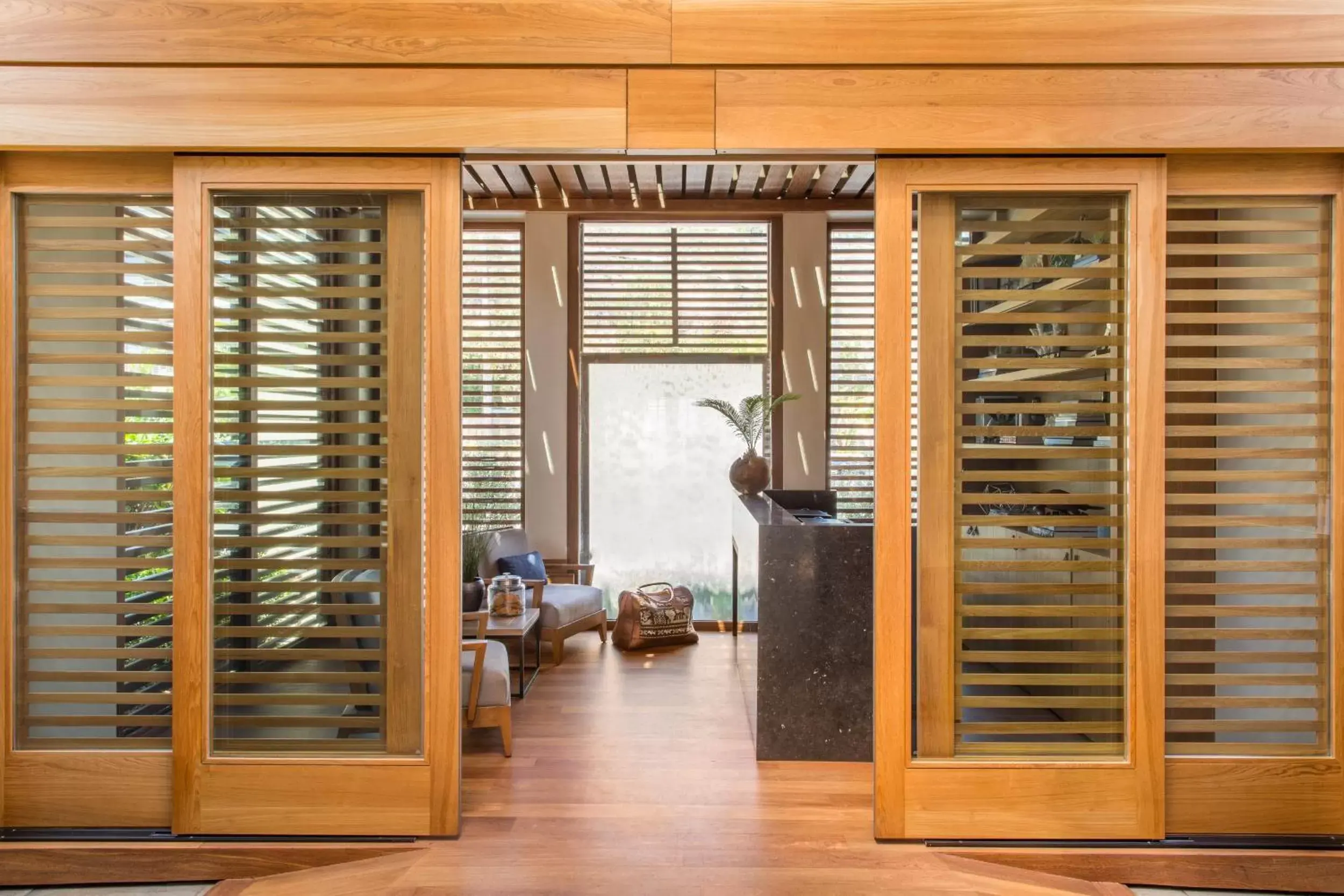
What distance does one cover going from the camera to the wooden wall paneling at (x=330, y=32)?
2.44 metres

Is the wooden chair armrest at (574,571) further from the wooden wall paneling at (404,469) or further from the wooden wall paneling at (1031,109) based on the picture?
the wooden wall paneling at (1031,109)

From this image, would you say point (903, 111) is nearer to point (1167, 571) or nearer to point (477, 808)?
point (1167, 571)

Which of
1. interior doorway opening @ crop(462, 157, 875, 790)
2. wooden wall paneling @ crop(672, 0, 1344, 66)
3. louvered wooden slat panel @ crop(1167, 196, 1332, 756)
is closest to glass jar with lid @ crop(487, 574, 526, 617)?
interior doorway opening @ crop(462, 157, 875, 790)

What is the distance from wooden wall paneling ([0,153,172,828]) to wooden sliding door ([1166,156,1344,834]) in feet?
11.3

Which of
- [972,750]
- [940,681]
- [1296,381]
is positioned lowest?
[972,750]

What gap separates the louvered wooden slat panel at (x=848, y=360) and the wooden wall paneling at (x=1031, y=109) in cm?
339

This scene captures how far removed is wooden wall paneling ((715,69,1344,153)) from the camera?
2.44 m

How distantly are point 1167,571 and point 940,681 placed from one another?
0.85m

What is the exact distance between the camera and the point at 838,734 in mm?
3307

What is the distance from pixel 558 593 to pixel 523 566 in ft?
1.12

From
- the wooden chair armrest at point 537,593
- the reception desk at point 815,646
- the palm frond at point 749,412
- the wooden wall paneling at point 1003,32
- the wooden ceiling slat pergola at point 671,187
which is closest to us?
the wooden wall paneling at point 1003,32

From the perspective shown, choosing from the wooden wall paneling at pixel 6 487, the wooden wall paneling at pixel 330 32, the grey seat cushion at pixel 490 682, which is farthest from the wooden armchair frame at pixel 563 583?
the wooden wall paneling at pixel 330 32

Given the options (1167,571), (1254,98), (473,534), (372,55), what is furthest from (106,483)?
(1254,98)

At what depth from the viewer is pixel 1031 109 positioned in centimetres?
246
